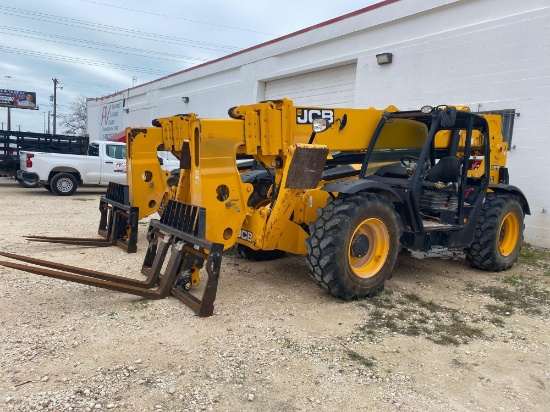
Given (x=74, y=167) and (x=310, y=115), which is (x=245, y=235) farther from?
(x=74, y=167)

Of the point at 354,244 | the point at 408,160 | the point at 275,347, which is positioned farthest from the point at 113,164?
the point at 275,347

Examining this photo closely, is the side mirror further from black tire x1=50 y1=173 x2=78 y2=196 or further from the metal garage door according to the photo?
black tire x1=50 y1=173 x2=78 y2=196

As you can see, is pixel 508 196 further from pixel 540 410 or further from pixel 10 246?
pixel 10 246

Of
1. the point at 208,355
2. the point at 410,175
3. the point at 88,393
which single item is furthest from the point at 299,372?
the point at 410,175

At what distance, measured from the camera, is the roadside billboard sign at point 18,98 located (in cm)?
5431

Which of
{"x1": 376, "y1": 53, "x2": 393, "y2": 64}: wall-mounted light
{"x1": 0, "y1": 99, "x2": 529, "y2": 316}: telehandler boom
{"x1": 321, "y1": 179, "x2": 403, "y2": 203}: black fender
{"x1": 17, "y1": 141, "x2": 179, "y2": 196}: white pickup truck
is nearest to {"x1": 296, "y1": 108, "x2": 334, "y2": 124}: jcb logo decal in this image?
{"x1": 0, "y1": 99, "x2": 529, "y2": 316}: telehandler boom

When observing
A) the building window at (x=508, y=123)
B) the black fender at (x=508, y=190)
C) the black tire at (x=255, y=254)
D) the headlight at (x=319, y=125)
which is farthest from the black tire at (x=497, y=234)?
the headlight at (x=319, y=125)

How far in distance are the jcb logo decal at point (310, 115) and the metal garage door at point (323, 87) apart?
7.52 m

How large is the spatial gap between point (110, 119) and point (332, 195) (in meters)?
28.9

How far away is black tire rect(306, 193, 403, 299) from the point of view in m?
4.53

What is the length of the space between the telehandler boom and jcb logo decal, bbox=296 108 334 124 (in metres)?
0.01

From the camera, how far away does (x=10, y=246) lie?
677 cm

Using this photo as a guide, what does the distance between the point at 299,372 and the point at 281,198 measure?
1.82 m

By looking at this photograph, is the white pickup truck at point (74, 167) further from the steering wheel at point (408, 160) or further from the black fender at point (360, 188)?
the black fender at point (360, 188)
